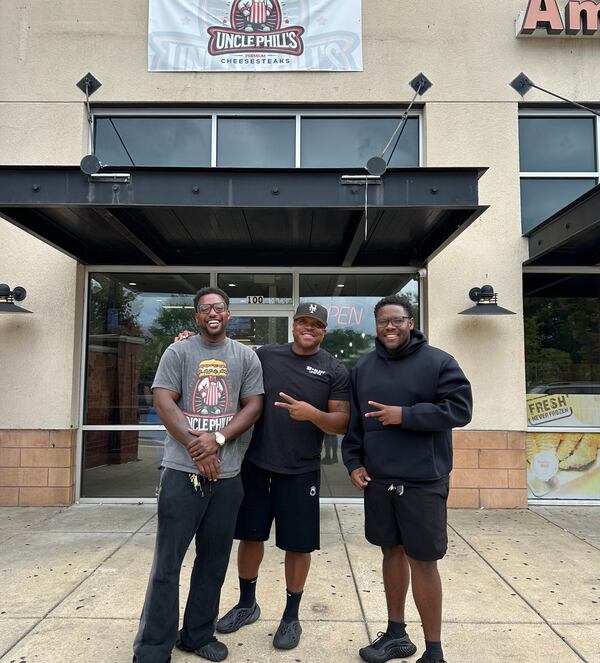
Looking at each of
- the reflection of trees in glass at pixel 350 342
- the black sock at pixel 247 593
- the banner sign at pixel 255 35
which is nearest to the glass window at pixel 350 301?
the reflection of trees in glass at pixel 350 342

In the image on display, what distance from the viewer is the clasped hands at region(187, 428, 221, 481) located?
8.87 ft

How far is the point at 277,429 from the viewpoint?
306cm

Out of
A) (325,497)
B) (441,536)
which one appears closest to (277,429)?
(441,536)

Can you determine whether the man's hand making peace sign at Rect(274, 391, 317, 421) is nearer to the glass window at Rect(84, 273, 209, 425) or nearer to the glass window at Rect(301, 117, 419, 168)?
the glass window at Rect(84, 273, 209, 425)

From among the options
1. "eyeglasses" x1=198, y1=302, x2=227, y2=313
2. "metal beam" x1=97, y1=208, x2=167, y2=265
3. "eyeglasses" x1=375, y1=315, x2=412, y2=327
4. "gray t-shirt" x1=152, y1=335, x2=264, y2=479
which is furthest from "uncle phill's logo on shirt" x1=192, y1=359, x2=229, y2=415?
"metal beam" x1=97, y1=208, x2=167, y2=265

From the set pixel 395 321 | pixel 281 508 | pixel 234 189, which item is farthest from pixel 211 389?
pixel 234 189

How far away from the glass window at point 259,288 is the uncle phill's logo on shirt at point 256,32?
282 centimetres

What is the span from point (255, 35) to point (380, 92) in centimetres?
173

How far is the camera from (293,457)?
304 cm

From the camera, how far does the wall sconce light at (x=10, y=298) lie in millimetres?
5777

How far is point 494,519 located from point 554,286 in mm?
2912

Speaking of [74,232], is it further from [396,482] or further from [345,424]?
[396,482]

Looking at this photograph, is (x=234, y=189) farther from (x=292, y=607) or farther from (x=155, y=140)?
(x=292, y=607)

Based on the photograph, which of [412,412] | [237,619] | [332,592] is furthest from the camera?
[332,592]
